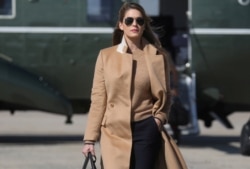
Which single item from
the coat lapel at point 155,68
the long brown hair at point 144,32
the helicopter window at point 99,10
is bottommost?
the helicopter window at point 99,10

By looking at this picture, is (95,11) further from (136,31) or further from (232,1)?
(136,31)

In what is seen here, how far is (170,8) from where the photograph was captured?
1393 cm

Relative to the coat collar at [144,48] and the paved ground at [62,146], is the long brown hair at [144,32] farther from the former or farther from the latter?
the paved ground at [62,146]

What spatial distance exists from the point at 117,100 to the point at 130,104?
89 mm

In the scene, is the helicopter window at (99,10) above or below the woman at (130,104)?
below

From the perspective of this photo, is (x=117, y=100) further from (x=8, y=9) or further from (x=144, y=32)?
(x=8, y=9)

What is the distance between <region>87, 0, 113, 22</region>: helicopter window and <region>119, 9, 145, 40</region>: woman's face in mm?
6747

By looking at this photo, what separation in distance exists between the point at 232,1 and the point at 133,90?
22.7ft

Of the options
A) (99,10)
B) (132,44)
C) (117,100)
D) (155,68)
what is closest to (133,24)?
(132,44)

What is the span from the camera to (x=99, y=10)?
41.1ft

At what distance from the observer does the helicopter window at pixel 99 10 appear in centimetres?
1249

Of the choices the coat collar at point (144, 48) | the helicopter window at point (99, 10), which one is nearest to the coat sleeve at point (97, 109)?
the coat collar at point (144, 48)

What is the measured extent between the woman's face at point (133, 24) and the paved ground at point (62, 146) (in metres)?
4.85

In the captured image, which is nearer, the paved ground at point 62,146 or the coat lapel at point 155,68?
the coat lapel at point 155,68
